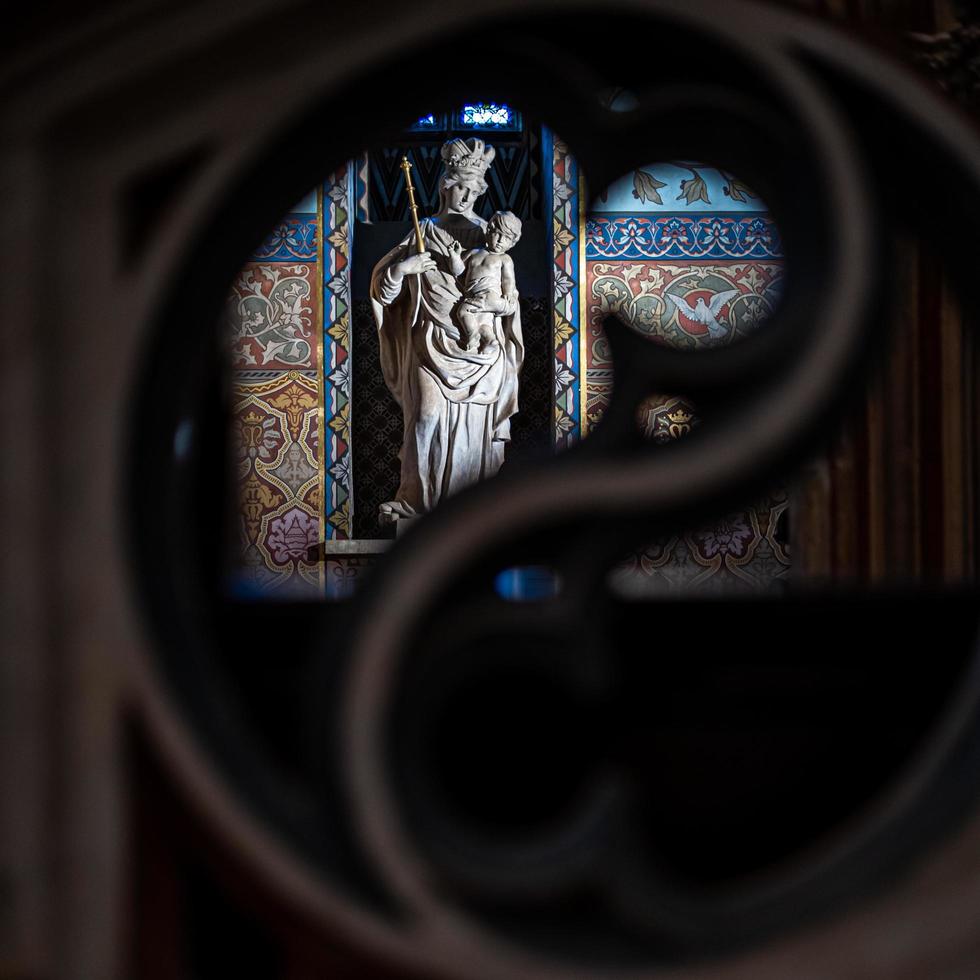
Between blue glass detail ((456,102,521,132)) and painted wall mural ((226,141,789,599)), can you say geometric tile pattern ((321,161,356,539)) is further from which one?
blue glass detail ((456,102,521,132))

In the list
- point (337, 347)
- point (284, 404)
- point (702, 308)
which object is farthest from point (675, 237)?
point (284, 404)

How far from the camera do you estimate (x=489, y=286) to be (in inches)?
125

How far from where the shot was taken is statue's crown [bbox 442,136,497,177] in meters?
3.21

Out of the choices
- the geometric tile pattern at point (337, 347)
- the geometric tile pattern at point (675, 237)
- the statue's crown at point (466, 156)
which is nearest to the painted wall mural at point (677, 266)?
the geometric tile pattern at point (675, 237)

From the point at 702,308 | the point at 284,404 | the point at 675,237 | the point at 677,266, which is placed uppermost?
the point at 675,237

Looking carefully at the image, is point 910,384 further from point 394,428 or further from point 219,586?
point 394,428

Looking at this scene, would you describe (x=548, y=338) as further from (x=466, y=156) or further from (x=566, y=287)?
(x=466, y=156)

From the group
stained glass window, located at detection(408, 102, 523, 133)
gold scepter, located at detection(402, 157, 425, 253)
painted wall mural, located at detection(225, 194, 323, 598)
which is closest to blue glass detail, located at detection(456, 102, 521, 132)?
stained glass window, located at detection(408, 102, 523, 133)

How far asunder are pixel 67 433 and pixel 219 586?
0.47ft

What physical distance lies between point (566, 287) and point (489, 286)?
313 millimetres

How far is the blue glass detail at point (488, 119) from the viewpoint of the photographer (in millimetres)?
3676

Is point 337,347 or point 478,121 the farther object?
point 478,121

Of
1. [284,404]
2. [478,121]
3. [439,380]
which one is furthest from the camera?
[478,121]

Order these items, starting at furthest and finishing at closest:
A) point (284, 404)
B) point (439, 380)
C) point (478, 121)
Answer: point (478, 121)
point (284, 404)
point (439, 380)
